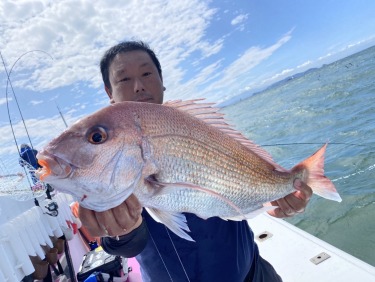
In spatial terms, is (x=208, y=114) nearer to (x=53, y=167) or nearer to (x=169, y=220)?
(x=169, y=220)

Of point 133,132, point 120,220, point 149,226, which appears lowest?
point 149,226

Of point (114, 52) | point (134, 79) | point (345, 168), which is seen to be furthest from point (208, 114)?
point (345, 168)

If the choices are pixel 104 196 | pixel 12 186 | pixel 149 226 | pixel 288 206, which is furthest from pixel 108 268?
pixel 104 196

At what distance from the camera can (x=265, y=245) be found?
144 inches

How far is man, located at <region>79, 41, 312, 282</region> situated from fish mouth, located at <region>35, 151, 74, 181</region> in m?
0.52

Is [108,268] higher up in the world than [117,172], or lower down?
lower down

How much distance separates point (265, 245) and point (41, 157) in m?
3.21

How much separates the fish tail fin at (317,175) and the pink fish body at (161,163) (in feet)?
1.26

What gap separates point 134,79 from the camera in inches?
79.7

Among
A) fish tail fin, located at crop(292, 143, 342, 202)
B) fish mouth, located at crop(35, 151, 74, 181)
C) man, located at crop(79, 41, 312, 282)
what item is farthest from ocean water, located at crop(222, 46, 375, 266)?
fish mouth, located at crop(35, 151, 74, 181)

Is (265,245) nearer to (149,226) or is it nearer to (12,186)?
(149,226)

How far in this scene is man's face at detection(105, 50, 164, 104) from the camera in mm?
2014

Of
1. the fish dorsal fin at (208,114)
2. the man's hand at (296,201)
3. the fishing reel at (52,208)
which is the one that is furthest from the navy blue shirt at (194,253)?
the fishing reel at (52,208)

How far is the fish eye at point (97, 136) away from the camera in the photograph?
48.8 inches
